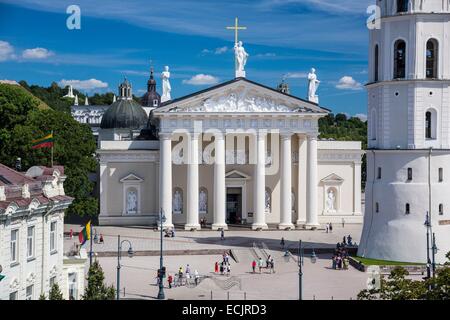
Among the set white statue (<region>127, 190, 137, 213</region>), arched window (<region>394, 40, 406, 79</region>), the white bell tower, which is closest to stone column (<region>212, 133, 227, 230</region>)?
white statue (<region>127, 190, 137, 213</region>)

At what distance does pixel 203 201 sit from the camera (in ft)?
253

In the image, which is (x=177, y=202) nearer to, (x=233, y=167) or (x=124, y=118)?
(x=233, y=167)

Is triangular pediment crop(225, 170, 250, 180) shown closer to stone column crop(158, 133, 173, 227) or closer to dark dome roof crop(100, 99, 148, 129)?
stone column crop(158, 133, 173, 227)

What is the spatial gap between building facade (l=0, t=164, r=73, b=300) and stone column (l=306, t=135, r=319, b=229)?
138 ft

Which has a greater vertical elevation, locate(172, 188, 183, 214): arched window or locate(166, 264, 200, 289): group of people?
locate(172, 188, 183, 214): arched window

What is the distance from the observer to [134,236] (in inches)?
2618

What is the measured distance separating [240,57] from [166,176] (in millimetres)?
12643

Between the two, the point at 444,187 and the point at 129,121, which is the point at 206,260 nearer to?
the point at 444,187

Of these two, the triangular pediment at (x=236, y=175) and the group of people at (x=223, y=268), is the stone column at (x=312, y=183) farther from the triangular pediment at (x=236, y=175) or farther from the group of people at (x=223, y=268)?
the group of people at (x=223, y=268)

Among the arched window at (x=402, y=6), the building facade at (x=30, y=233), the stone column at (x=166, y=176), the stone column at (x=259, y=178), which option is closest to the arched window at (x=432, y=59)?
the arched window at (x=402, y=6)

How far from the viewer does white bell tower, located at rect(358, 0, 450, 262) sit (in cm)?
4884

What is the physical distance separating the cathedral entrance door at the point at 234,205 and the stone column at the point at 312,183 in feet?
24.4

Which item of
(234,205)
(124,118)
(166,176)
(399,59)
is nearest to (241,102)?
(166,176)

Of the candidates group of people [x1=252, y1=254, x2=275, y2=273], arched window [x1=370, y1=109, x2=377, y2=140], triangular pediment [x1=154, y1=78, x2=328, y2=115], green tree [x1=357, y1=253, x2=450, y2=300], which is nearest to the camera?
green tree [x1=357, y1=253, x2=450, y2=300]
